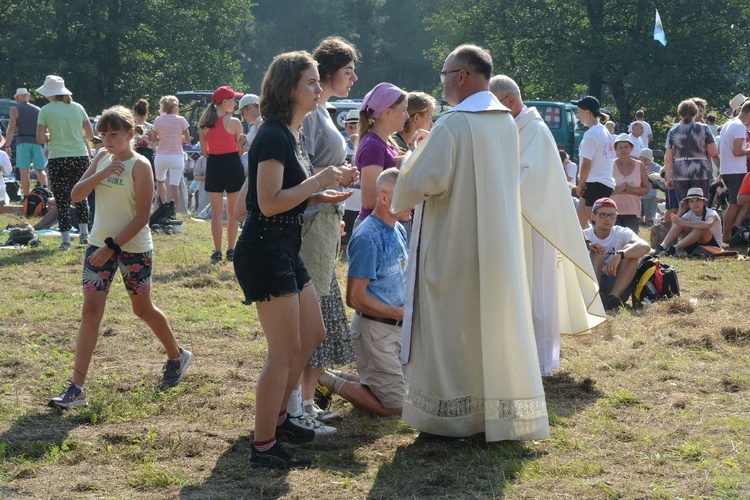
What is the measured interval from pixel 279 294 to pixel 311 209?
2.23ft

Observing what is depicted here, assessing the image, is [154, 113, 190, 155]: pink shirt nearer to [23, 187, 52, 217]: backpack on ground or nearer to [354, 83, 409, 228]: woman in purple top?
[23, 187, 52, 217]: backpack on ground

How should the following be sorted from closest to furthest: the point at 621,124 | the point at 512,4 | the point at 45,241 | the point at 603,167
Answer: the point at 603,167
the point at 45,241
the point at 621,124
the point at 512,4

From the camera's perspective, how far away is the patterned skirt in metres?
5.21

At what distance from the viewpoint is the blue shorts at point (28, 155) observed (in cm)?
1524

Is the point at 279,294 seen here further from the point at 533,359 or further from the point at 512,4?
the point at 512,4

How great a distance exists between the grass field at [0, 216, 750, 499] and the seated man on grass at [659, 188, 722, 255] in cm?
406

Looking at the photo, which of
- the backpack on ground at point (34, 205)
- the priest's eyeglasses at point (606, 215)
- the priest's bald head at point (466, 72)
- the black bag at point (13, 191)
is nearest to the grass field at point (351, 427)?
the priest's eyeglasses at point (606, 215)

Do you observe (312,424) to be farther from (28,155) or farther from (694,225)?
(28,155)

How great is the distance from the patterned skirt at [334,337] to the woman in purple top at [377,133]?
0.55 m

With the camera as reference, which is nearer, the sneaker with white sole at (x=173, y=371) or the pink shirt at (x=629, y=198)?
the sneaker with white sole at (x=173, y=371)

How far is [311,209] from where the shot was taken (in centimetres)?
473

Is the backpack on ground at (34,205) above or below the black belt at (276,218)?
below

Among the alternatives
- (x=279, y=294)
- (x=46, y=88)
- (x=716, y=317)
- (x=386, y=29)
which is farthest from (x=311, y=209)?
(x=386, y=29)

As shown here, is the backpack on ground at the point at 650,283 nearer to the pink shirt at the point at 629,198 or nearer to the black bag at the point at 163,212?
the pink shirt at the point at 629,198
